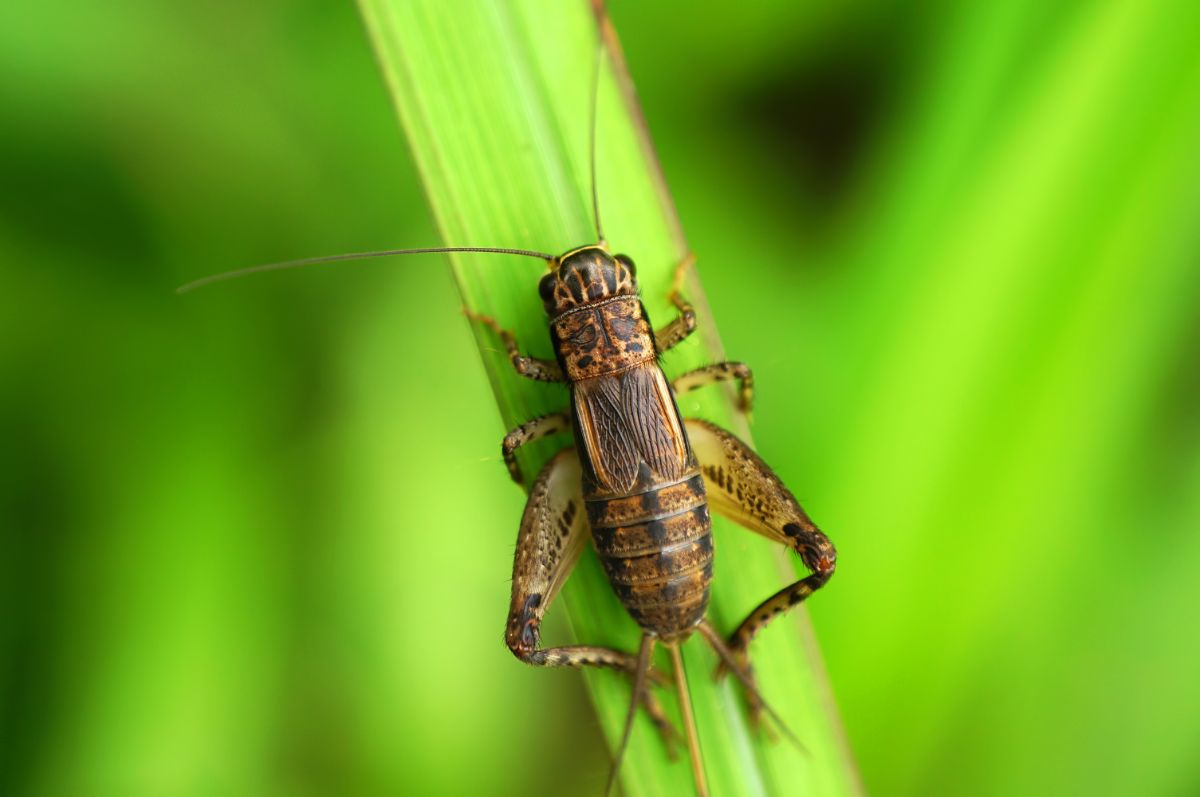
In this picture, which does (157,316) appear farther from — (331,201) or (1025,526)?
(1025,526)

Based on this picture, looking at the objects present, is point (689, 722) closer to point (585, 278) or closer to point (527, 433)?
point (527, 433)

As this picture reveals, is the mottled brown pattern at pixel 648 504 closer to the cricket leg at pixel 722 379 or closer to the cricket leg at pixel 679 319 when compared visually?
the cricket leg at pixel 722 379

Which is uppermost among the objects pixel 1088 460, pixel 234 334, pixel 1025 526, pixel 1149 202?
pixel 234 334

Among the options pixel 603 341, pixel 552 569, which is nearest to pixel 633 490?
pixel 552 569

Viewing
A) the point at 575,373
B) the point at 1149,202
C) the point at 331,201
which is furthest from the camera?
the point at 331,201

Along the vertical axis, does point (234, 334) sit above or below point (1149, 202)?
above

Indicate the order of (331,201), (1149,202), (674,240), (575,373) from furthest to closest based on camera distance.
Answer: (331,201) < (575,373) < (674,240) < (1149,202)

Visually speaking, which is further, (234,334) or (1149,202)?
(234,334)

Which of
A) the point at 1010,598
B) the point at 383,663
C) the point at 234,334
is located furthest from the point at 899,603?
the point at 234,334
